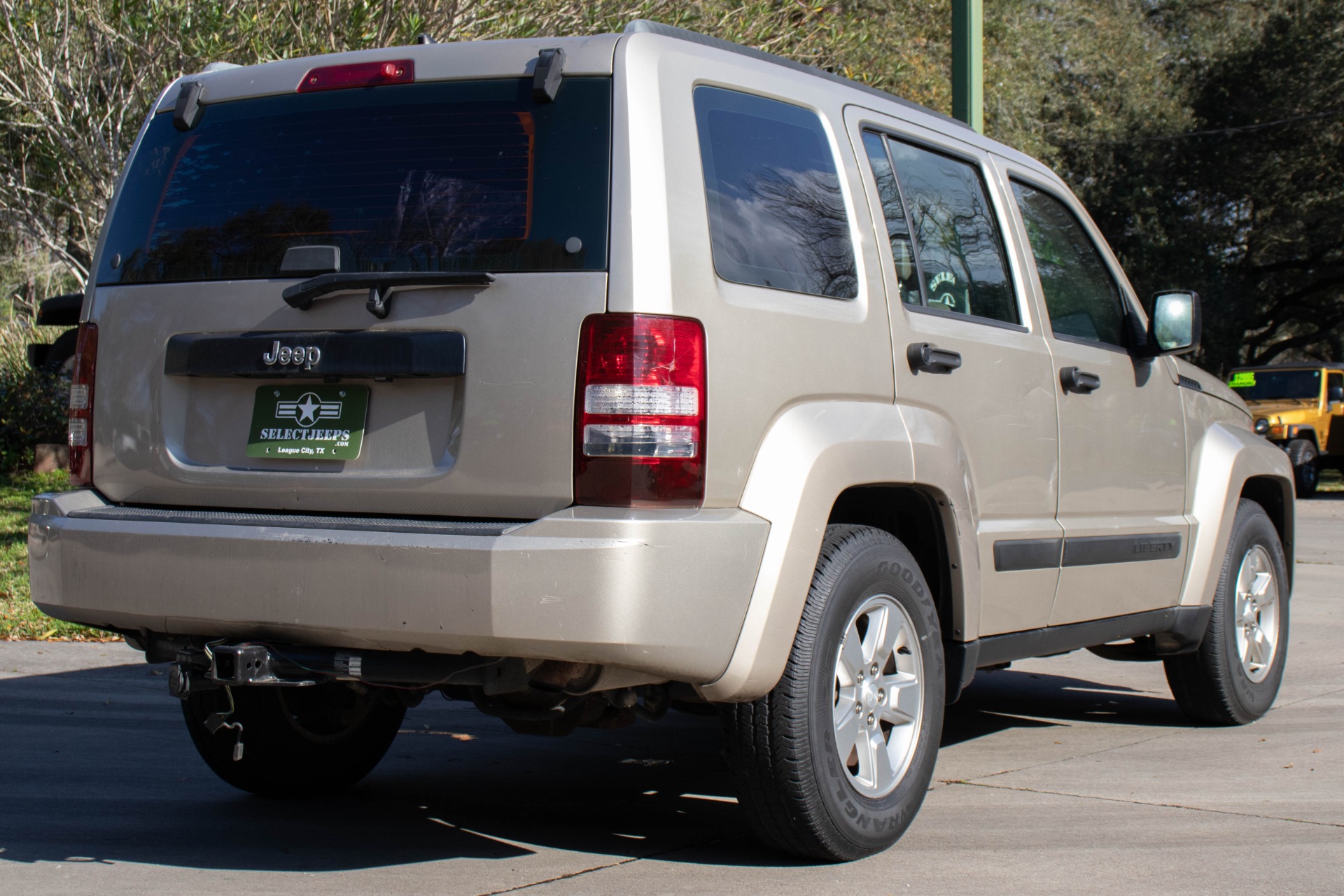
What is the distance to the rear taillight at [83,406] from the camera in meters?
3.97

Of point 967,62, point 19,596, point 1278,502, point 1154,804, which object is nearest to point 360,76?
point 1154,804

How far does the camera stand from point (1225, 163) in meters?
28.7

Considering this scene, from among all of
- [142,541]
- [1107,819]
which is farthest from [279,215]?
[1107,819]

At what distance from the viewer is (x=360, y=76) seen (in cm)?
378

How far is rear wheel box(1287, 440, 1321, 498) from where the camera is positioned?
69.9 ft

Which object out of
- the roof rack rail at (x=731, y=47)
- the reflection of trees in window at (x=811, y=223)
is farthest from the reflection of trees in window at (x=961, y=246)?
the reflection of trees in window at (x=811, y=223)

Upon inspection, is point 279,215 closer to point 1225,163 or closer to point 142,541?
point 142,541

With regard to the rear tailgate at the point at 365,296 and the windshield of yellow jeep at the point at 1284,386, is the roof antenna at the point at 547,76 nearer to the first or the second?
the rear tailgate at the point at 365,296

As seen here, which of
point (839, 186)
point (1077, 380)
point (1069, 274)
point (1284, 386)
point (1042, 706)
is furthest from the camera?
point (1284, 386)

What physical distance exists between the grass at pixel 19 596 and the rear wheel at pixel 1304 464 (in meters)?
16.5

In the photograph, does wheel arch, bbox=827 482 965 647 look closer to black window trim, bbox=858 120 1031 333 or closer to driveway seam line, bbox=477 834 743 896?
black window trim, bbox=858 120 1031 333

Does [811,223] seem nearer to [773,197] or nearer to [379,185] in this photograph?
[773,197]

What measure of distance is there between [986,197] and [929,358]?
3.19 ft

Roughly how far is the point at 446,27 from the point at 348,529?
9.94 m
